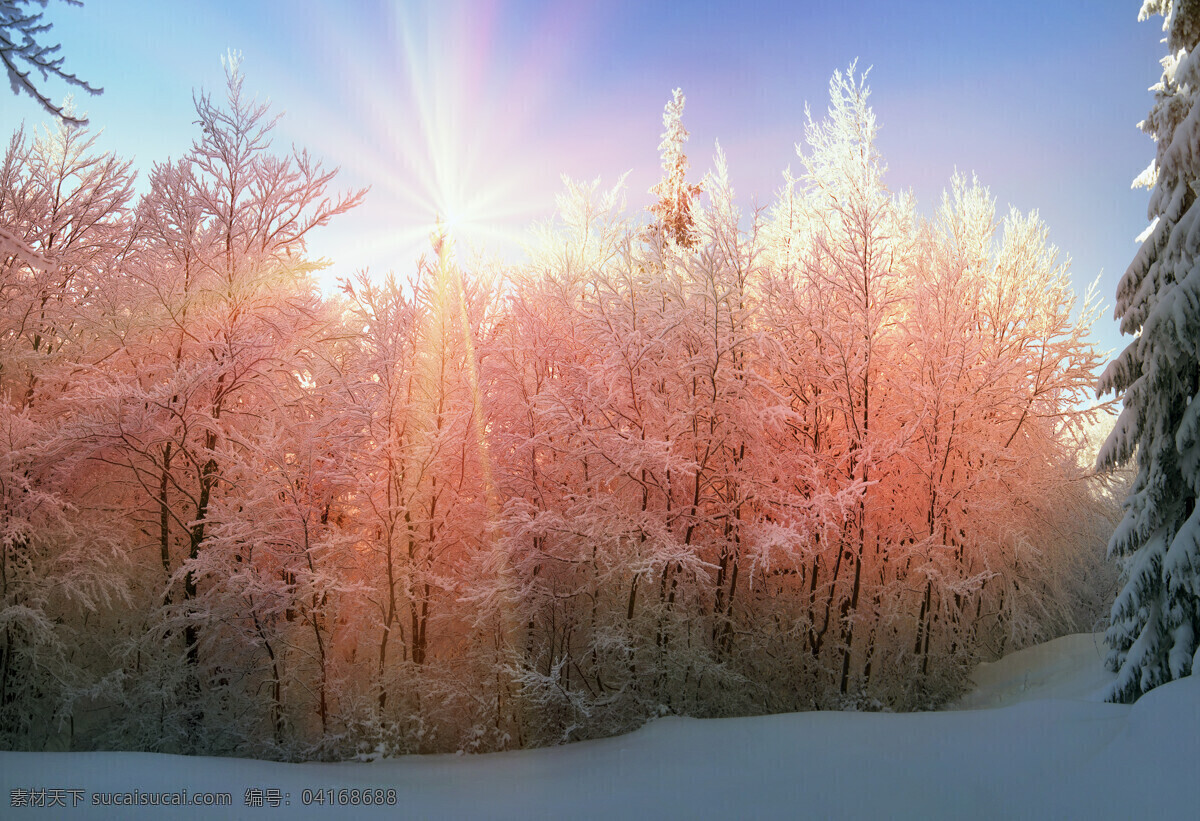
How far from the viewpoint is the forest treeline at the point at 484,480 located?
9578 mm

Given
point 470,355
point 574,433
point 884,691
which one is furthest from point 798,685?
point 470,355

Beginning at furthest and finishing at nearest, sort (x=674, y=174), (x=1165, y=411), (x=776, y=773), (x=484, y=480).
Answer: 1. (x=674, y=174)
2. (x=484, y=480)
3. (x=1165, y=411)
4. (x=776, y=773)

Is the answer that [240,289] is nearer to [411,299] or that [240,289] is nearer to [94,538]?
[411,299]

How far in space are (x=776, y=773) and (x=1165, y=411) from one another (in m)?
5.66

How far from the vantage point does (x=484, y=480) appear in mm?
10484

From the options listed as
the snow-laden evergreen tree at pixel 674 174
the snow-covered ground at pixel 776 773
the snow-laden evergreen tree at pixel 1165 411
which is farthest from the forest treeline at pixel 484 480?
the snow-laden evergreen tree at pixel 674 174

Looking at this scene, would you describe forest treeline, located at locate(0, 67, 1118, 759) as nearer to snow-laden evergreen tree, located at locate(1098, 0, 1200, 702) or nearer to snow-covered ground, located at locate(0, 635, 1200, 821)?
snow-covered ground, located at locate(0, 635, 1200, 821)

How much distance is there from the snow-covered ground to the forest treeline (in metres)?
1.18

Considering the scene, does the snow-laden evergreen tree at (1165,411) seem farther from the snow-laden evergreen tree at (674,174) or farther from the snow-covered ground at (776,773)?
the snow-laden evergreen tree at (674,174)

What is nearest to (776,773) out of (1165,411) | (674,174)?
(1165,411)

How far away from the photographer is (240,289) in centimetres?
1120

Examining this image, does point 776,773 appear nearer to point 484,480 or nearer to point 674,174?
point 484,480

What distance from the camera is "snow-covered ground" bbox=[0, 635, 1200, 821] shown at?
16.5 feet

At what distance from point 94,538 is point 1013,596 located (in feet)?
56.3
